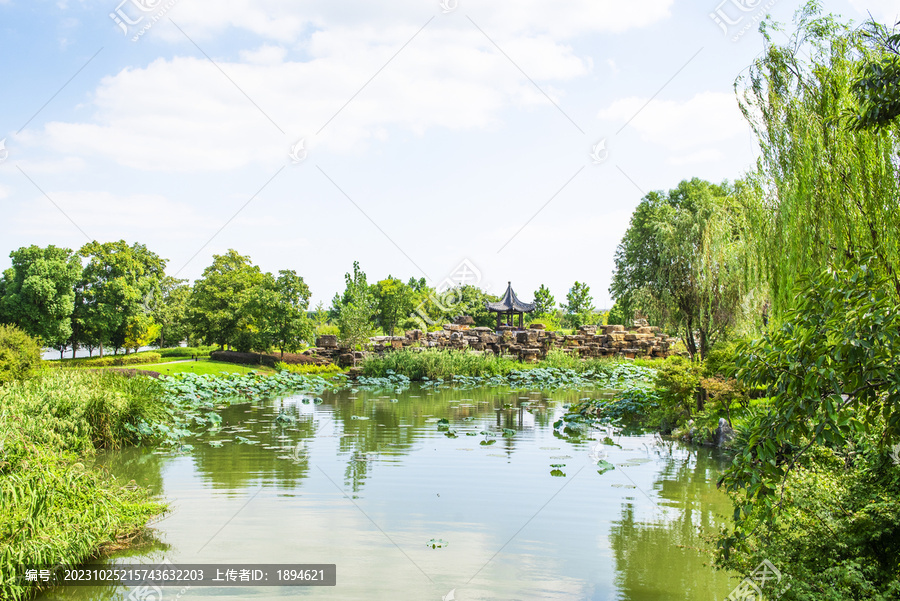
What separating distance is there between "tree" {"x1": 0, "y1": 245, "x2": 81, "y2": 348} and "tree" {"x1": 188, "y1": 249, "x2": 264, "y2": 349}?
16.7 feet

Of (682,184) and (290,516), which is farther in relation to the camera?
(682,184)

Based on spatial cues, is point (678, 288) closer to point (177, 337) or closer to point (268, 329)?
point (268, 329)

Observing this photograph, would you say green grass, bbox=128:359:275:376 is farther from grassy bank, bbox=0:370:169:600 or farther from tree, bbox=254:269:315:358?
grassy bank, bbox=0:370:169:600

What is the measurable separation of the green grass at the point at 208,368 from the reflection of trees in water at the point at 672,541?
16.7 metres

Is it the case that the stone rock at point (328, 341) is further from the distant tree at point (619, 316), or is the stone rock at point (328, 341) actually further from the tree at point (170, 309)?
the distant tree at point (619, 316)

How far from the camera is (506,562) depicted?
5383 millimetres

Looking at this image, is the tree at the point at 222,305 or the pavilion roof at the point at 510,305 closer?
the tree at the point at 222,305

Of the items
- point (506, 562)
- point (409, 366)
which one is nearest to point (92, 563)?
point (506, 562)

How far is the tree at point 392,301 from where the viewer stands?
1522 inches

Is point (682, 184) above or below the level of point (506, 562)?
above

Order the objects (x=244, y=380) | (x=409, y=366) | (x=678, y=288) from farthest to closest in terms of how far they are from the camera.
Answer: (x=409, y=366) → (x=244, y=380) → (x=678, y=288)

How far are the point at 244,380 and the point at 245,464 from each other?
1038 cm

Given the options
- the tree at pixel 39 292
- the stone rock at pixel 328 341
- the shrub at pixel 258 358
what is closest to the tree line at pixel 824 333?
the shrub at pixel 258 358

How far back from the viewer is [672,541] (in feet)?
19.6
